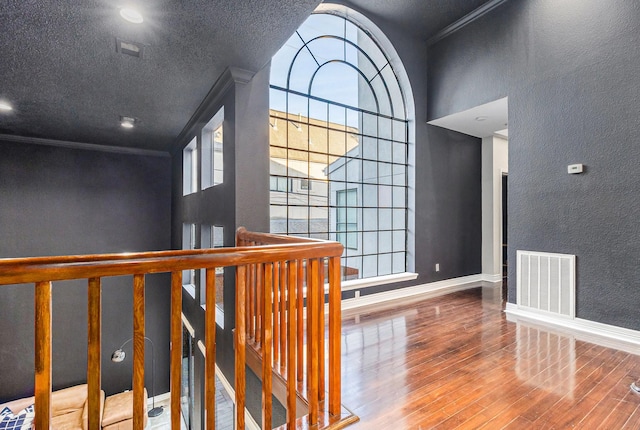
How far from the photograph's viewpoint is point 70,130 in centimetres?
435

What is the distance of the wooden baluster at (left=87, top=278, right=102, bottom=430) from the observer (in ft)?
3.59

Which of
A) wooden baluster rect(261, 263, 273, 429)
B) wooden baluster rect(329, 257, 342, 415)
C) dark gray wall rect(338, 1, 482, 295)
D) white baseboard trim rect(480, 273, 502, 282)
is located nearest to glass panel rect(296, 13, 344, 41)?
dark gray wall rect(338, 1, 482, 295)

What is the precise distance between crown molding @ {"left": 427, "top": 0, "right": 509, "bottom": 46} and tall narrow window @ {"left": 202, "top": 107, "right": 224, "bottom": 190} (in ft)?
12.0

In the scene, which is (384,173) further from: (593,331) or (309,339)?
(309,339)

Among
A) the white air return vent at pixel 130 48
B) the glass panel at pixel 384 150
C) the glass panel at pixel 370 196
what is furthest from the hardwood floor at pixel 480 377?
the white air return vent at pixel 130 48

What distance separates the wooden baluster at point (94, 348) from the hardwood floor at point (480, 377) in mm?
1358

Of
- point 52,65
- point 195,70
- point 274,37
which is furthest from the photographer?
point 195,70

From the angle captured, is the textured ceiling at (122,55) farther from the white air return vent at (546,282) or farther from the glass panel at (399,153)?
the white air return vent at (546,282)

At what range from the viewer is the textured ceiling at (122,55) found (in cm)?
188

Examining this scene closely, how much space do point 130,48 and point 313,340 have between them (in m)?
2.40

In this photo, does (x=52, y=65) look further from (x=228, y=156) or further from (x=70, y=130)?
(x=70, y=130)

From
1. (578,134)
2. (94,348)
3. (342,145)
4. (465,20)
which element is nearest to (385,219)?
(342,145)

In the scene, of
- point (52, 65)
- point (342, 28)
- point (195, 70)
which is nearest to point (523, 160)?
point (342, 28)

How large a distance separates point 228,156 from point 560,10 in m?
3.93
